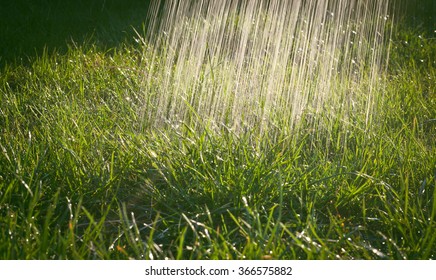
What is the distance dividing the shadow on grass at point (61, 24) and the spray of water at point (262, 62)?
0.58 feet

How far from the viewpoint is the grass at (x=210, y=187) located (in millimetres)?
1452

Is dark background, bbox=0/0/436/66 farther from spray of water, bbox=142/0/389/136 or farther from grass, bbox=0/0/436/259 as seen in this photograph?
grass, bbox=0/0/436/259

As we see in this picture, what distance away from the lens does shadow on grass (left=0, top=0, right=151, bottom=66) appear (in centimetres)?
323

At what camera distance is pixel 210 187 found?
173 centimetres

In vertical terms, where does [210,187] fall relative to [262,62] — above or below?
below

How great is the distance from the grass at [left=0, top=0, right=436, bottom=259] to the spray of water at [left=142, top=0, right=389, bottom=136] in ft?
0.31

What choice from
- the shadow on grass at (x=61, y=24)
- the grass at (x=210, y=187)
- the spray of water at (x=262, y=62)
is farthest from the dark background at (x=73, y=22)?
the grass at (x=210, y=187)

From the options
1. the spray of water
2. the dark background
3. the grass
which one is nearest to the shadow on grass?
the dark background

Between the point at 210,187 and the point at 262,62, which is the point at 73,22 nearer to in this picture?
the point at 262,62

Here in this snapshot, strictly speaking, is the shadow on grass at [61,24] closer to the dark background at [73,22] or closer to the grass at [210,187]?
the dark background at [73,22]

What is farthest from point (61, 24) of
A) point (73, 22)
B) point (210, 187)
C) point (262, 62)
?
point (210, 187)

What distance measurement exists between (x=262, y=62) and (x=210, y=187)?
1.31m
